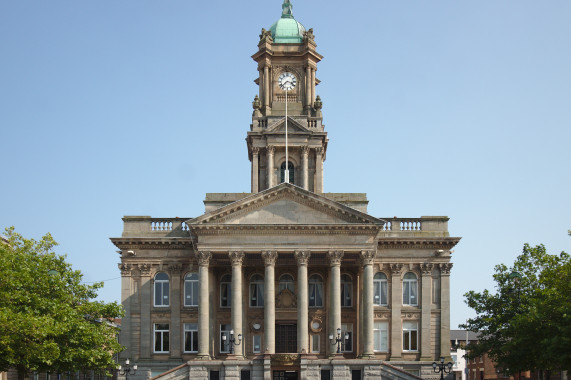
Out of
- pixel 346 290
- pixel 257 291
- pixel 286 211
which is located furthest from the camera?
pixel 346 290

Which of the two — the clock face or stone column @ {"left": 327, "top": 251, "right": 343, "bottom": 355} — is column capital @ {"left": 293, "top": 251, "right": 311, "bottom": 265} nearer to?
stone column @ {"left": 327, "top": 251, "right": 343, "bottom": 355}

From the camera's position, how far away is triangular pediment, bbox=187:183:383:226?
63.3m

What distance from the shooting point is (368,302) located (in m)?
63.3

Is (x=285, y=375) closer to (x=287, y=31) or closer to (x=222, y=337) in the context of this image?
(x=222, y=337)

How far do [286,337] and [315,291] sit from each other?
4.56 meters

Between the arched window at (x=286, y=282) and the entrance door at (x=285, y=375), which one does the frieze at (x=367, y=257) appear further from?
the entrance door at (x=285, y=375)

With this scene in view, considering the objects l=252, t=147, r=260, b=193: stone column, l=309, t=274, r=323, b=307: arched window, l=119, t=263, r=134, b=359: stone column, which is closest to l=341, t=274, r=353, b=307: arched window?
l=309, t=274, r=323, b=307: arched window

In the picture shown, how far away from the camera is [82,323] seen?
2132 inches

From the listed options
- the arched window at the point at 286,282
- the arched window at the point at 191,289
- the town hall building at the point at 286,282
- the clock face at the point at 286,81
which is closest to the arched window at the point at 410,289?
the town hall building at the point at 286,282

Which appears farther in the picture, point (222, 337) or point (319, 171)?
point (319, 171)

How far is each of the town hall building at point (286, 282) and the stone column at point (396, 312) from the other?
3.8 inches

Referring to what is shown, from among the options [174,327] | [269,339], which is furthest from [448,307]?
[174,327]

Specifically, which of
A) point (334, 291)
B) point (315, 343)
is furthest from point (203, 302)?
point (315, 343)

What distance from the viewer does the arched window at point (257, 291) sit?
6875 cm
